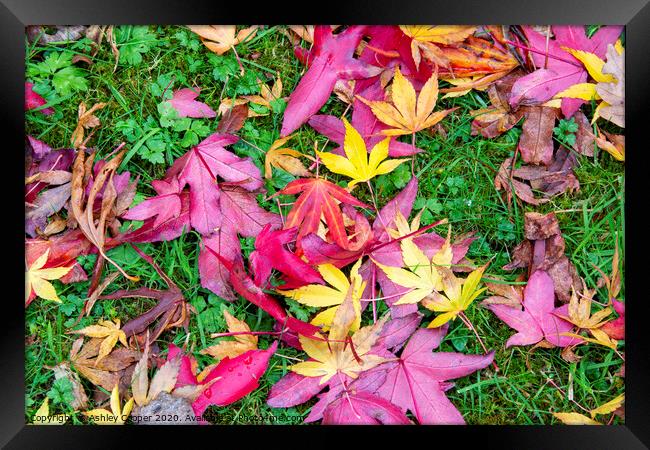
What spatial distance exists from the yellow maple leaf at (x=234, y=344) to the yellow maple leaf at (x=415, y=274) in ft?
1.37

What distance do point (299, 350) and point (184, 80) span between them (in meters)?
0.86

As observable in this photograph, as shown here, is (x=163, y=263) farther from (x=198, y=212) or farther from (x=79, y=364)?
(x=79, y=364)

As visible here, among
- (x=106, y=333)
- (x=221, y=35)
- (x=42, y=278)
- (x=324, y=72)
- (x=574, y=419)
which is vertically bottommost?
(x=574, y=419)

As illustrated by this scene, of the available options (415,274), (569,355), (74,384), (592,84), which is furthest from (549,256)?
(74,384)

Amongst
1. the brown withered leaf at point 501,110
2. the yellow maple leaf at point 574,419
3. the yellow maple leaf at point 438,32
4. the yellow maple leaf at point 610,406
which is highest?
the yellow maple leaf at point 438,32

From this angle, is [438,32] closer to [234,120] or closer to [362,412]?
[234,120]

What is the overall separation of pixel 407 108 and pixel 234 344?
83cm

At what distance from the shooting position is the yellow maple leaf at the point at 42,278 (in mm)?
1348

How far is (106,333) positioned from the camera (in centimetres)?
137

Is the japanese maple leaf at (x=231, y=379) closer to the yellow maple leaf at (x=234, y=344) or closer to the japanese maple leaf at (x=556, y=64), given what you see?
the yellow maple leaf at (x=234, y=344)

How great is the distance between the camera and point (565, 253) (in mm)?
1390

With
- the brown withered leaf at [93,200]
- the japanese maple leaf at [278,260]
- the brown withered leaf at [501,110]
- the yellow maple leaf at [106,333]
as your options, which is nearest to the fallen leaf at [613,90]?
the brown withered leaf at [501,110]

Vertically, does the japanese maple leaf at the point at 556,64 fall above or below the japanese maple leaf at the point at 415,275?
above

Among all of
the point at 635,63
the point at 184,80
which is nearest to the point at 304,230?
the point at 184,80
